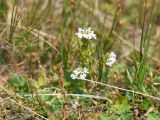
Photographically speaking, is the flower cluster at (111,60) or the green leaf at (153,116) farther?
the flower cluster at (111,60)

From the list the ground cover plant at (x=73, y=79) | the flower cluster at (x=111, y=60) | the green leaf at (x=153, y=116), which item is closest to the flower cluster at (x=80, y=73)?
the ground cover plant at (x=73, y=79)

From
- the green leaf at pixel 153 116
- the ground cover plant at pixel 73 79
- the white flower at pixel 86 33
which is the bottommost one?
the green leaf at pixel 153 116

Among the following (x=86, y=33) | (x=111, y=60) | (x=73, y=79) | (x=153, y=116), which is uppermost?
(x=86, y=33)

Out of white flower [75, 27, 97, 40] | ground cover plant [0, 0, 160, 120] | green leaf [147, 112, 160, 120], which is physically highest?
white flower [75, 27, 97, 40]

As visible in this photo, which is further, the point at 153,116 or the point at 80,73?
the point at 80,73

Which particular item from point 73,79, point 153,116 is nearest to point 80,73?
point 73,79

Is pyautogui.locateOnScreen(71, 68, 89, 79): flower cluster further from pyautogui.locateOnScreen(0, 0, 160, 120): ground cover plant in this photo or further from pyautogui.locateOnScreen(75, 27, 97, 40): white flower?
pyautogui.locateOnScreen(75, 27, 97, 40): white flower

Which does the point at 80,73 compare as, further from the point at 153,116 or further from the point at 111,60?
the point at 153,116

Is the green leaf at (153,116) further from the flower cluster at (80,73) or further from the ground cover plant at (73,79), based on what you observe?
the flower cluster at (80,73)

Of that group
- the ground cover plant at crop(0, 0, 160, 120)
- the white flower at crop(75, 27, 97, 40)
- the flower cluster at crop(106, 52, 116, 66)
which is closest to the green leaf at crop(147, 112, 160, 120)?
the ground cover plant at crop(0, 0, 160, 120)

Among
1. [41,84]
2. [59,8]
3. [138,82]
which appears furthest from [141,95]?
[59,8]

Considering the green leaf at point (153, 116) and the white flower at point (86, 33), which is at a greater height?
the white flower at point (86, 33)

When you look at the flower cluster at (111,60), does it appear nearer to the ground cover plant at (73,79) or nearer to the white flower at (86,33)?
the ground cover plant at (73,79)
